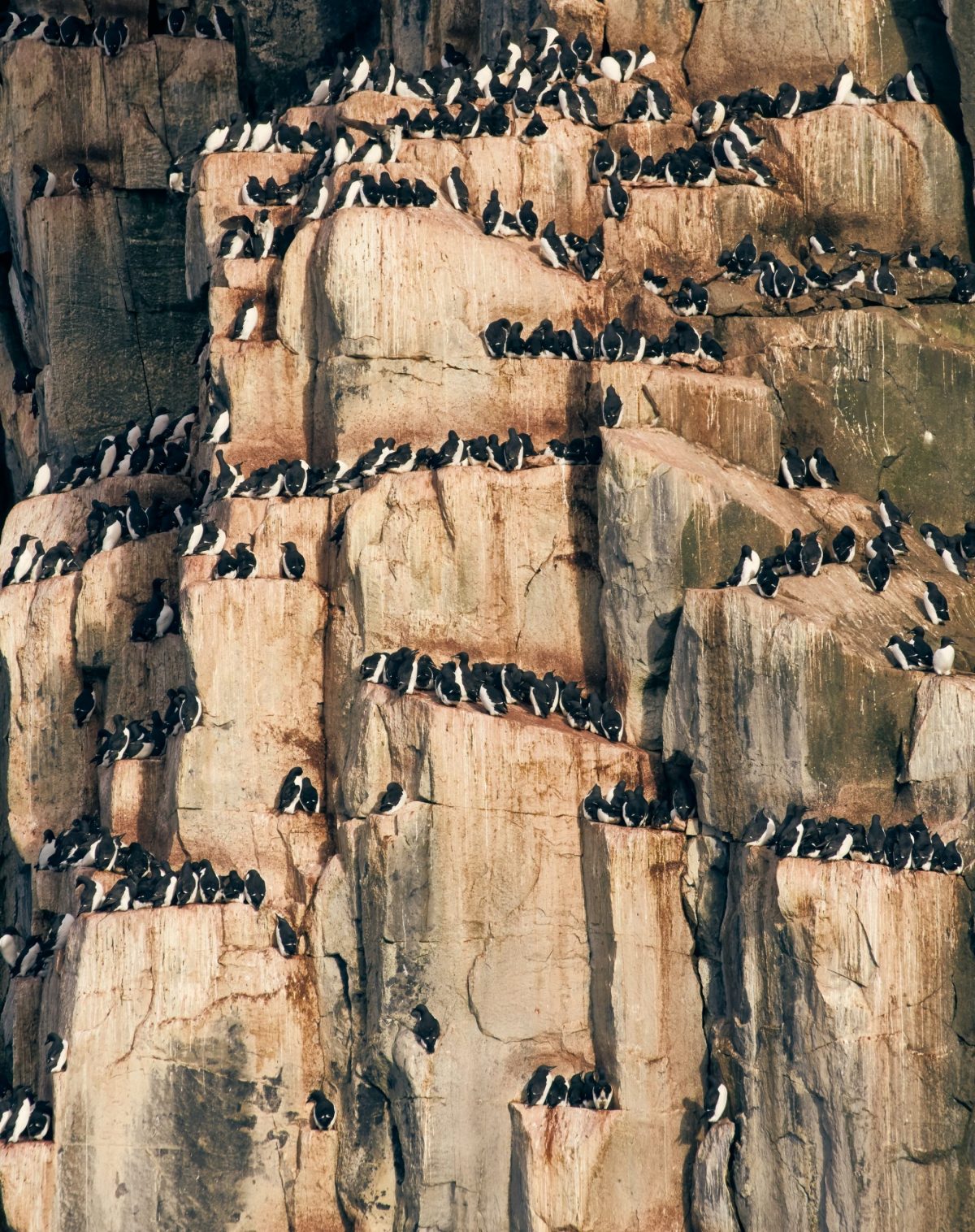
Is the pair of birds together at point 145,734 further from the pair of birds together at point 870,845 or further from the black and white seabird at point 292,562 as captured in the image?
the pair of birds together at point 870,845

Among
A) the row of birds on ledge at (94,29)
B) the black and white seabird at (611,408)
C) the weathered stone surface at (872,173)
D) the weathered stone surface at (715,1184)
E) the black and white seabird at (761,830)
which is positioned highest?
the row of birds on ledge at (94,29)

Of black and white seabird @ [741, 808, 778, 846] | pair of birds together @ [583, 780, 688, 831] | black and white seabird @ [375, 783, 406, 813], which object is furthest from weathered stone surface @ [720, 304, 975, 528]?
black and white seabird @ [375, 783, 406, 813]

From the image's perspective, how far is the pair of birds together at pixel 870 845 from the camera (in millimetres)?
31109

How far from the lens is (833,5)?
→ 3928 centimetres

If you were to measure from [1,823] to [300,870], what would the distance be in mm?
7047

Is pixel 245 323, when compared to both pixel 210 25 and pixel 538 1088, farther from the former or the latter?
pixel 538 1088

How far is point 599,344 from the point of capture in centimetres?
3588

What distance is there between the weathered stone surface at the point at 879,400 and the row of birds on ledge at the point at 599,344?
2.92 ft

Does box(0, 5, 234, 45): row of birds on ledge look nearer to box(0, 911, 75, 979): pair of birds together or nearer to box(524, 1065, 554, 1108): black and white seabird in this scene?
box(0, 911, 75, 979): pair of birds together

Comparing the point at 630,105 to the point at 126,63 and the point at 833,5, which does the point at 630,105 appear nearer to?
the point at 833,5

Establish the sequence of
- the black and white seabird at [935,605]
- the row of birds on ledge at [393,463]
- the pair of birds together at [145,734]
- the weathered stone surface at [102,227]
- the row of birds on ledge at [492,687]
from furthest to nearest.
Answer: the weathered stone surface at [102,227], the pair of birds together at [145,734], the row of birds on ledge at [393,463], the black and white seabird at [935,605], the row of birds on ledge at [492,687]

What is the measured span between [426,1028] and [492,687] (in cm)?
380

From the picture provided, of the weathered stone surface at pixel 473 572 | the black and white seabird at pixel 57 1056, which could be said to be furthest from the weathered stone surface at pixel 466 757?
the black and white seabird at pixel 57 1056

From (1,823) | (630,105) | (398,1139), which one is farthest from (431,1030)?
(630,105)
